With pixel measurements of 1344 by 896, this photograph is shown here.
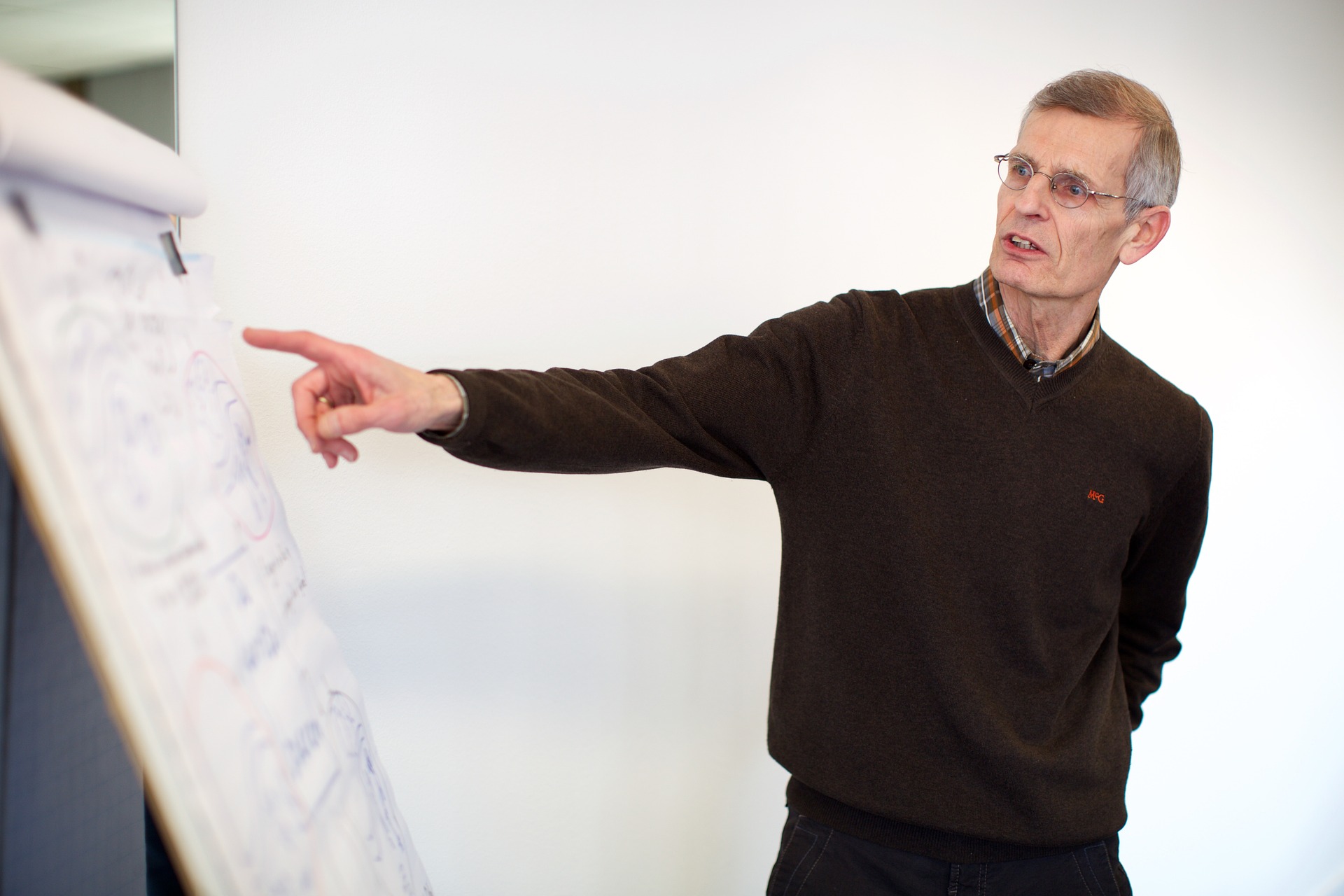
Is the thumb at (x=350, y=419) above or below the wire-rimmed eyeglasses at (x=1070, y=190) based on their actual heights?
below

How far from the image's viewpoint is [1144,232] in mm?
1378

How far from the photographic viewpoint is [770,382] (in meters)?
1.14

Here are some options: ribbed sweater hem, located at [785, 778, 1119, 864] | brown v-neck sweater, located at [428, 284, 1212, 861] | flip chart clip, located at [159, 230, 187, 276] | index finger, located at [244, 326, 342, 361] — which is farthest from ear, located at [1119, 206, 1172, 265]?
flip chart clip, located at [159, 230, 187, 276]

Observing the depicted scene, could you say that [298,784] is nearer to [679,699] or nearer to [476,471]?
[476,471]

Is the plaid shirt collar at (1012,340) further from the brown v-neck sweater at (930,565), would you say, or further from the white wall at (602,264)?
the white wall at (602,264)

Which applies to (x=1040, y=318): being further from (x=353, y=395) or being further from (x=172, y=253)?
(x=172, y=253)

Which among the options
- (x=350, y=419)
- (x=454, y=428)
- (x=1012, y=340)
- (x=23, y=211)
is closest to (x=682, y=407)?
(x=454, y=428)

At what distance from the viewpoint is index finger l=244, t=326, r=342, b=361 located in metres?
0.76

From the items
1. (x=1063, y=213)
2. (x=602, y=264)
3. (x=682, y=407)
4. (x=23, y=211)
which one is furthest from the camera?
(x=602, y=264)

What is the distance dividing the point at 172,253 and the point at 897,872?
111 cm

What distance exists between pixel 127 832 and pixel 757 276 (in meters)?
1.27

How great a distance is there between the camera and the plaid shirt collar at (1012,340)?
1.28 m

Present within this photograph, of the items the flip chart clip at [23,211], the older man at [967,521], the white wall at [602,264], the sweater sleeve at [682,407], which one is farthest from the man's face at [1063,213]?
the flip chart clip at [23,211]

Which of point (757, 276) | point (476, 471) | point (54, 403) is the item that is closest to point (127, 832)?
point (54, 403)
